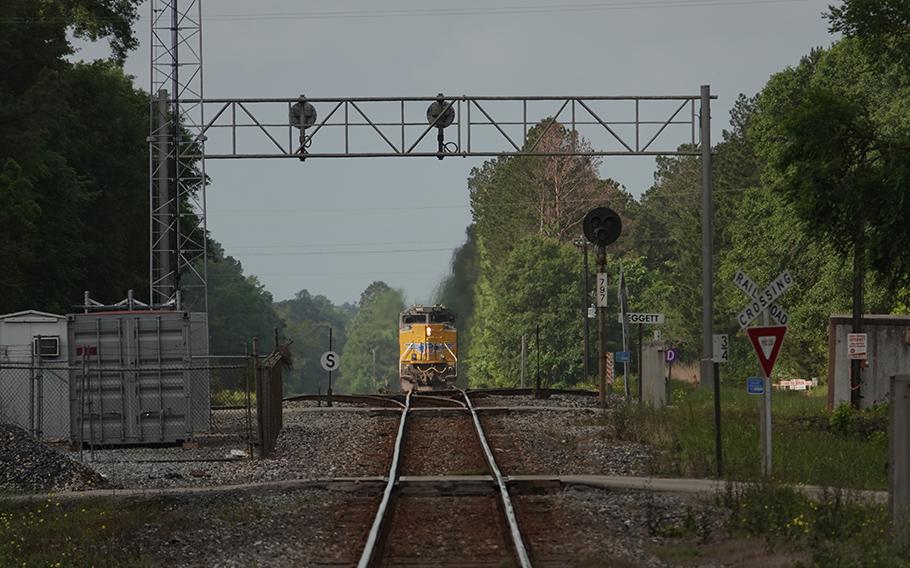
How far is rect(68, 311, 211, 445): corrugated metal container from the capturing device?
25844mm

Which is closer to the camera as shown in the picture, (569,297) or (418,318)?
(418,318)

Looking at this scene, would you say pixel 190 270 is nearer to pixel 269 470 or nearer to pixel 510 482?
pixel 269 470

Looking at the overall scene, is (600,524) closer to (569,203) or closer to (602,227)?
(602,227)

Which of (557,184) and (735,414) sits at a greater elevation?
(557,184)

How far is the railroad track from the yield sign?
356cm

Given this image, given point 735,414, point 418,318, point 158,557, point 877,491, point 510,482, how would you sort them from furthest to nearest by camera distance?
point 418,318 < point 735,414 < point 510,482 < point 877,491 < point 158,557

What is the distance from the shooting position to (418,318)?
2258 inches

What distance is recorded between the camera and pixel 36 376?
1027 inches

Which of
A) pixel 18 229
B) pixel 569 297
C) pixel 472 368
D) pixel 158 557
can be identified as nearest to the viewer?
pixel 158 557

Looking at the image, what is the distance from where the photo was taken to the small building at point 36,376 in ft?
85.9

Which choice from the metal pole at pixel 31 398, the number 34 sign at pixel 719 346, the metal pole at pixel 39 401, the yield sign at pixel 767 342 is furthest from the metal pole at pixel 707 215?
the yield sign at pixel 767 342

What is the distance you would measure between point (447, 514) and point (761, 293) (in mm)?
5218

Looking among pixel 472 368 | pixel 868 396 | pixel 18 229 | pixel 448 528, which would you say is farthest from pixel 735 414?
pixel 472 368

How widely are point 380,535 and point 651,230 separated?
363 feet
